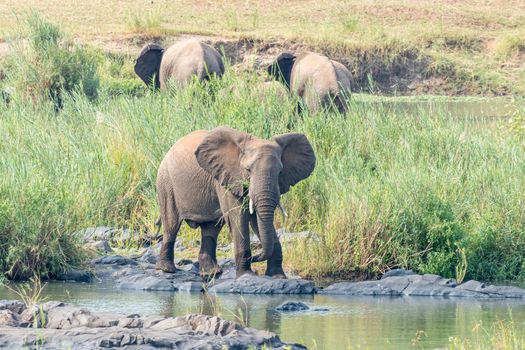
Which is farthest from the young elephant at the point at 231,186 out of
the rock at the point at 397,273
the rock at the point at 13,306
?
the rock at the point at 13,306

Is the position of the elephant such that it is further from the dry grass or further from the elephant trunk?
the elephant trunk

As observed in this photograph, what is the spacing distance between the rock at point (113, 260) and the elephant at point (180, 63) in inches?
292

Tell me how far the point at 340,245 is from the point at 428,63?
60.3 feet

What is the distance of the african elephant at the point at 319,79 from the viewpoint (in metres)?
17.3

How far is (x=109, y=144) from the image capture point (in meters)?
14.0

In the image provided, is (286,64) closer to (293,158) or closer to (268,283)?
(293,158)

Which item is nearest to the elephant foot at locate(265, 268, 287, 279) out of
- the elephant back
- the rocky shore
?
the rocky shore

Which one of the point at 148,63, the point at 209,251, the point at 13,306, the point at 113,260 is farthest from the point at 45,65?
the point at 13,306

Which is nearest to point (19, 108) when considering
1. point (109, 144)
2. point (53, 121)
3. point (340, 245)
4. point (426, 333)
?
point (53, 121)

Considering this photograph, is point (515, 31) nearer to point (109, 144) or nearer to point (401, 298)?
point (109, 144)

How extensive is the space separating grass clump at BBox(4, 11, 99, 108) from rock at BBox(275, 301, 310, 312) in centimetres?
924

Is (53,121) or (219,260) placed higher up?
(53,121)

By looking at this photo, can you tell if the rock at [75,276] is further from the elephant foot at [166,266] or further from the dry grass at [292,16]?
the dry grass at [292,16]

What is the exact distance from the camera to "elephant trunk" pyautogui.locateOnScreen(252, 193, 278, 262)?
10.4 m
